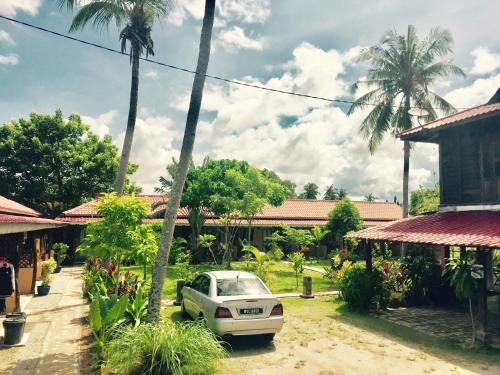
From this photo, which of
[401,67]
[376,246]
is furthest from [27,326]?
[401,67]

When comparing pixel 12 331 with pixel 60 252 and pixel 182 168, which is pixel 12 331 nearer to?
pixel 182 168

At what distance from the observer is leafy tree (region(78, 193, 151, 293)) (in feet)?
31.4

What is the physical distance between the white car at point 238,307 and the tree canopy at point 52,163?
24111mm

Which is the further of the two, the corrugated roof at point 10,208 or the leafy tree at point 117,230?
the corrugated roof at point 10,208

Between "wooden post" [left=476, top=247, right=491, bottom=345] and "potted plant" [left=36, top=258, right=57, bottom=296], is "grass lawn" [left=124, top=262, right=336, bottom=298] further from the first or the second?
"wooden post" [left=476, top=247, right=491, bottom=345]

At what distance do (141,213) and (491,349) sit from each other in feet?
29.4

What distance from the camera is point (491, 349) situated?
8.34 meters

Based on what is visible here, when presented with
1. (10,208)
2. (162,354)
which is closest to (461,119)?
(162,354)

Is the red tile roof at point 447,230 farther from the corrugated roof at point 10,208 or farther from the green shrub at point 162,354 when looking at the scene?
the corrugated roof at point 10,208

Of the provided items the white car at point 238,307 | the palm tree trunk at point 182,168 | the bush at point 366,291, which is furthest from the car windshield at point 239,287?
the bush at point 366,291

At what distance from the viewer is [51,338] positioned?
8586mm

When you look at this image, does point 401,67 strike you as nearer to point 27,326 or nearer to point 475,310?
point 475,310

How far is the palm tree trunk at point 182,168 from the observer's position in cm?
798

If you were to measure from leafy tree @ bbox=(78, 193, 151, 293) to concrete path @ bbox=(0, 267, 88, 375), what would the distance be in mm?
1698
